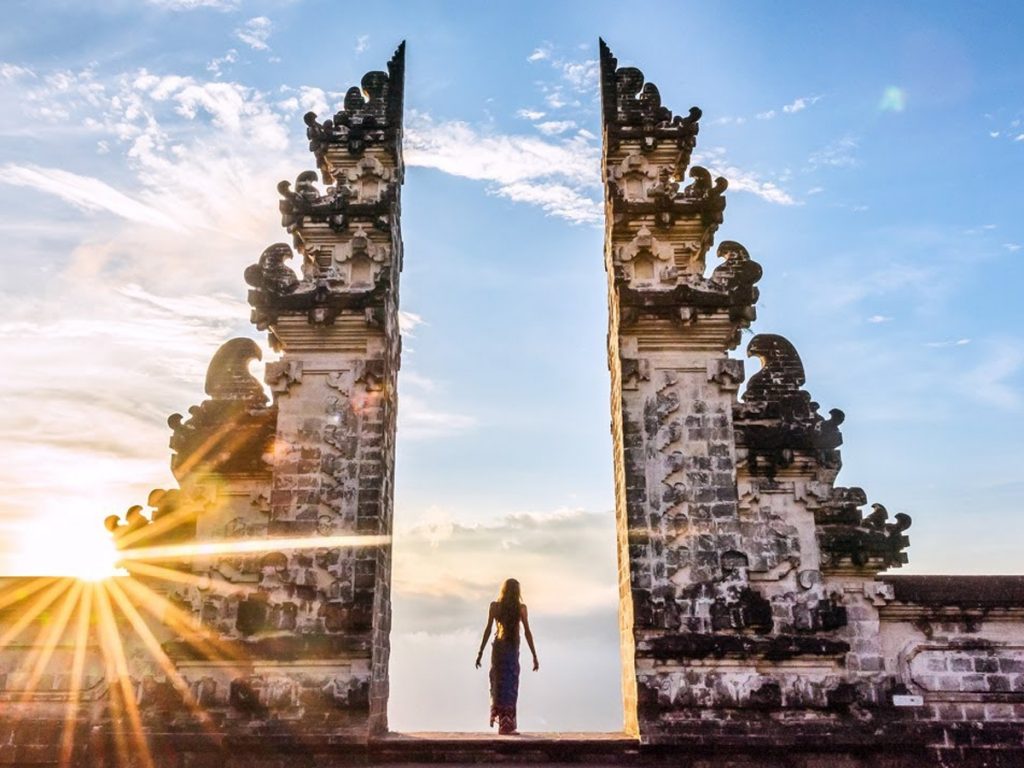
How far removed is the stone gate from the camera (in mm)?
8148

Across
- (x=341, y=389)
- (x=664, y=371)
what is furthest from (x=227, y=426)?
(x=664, y=371)

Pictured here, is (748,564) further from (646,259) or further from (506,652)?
(646,259)

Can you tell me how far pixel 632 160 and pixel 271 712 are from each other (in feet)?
24.6

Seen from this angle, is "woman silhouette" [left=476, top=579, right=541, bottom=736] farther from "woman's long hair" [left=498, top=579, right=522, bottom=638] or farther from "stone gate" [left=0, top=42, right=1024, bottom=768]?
"stone gate" [left=0, top=42, right=1024, bottom=768]

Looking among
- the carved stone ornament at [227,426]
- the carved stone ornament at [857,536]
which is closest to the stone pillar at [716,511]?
the carved stone ornament at [857,536]

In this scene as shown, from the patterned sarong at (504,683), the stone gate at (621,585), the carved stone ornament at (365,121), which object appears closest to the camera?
the stone gate at (621,585)

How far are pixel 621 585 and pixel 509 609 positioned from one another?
1357 millimetres

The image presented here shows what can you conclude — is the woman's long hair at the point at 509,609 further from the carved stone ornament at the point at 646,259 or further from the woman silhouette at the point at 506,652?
the carved stone ornament at the point at 646,259

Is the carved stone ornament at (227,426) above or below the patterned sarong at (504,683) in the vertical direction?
above

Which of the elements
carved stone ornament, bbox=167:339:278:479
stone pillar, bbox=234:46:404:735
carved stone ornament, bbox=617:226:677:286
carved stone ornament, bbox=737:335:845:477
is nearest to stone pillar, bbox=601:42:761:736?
carved stone ornament, bbox=617:226:677:286

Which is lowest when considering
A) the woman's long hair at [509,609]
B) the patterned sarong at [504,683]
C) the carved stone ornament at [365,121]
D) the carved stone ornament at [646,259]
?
the patterned sarong at [504,683]

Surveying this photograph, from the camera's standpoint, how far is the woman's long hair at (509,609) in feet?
31.3

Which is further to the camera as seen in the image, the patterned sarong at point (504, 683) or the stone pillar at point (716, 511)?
the patterned sarong at point (504, 683)

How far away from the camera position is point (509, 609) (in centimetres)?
957
